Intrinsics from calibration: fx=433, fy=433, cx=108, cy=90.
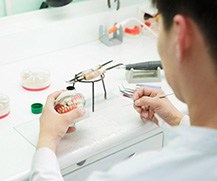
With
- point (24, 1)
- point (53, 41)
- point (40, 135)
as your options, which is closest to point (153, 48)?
point (53, 41)

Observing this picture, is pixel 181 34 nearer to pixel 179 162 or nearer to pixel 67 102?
pixel 179 162

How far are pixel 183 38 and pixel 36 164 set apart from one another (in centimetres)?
50

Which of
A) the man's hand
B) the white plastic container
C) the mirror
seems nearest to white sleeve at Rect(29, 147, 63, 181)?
the man's hand

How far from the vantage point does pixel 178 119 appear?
1.21 metres

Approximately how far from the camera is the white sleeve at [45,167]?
97 cm

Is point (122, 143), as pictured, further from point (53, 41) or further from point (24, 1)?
point (24, 1)

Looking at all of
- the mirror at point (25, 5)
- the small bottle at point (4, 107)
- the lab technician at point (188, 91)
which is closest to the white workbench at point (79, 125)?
the small bottle at point (4, 107)

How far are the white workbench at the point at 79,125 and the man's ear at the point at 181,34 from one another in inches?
19.6

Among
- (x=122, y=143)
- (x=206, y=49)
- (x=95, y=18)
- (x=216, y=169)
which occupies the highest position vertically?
(x=206, y=49)

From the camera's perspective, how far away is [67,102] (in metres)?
1.14

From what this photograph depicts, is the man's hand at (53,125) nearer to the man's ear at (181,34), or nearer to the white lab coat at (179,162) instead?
the white lab coat at (179,162)

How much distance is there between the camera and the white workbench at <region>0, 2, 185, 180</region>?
1087 mm

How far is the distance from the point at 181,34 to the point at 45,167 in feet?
1.59

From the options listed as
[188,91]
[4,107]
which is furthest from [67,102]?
[188,91]
